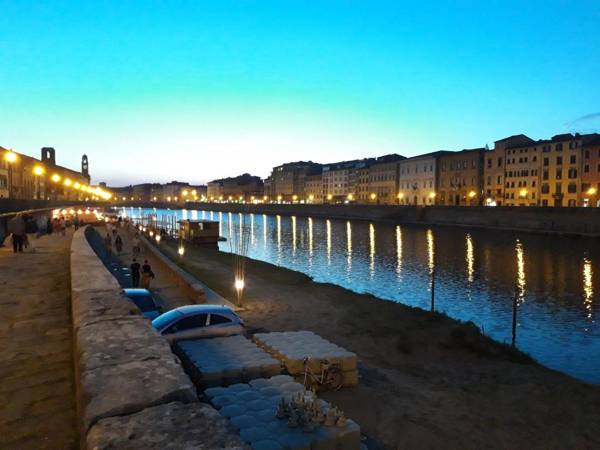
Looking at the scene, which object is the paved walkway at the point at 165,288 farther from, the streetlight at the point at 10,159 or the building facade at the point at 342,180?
the building facade at the point at 342,180

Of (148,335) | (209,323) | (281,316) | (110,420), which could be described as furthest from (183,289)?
(110,420)

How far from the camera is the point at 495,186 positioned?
375ft

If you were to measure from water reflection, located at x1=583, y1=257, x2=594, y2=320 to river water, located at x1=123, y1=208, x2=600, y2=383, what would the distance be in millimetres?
74

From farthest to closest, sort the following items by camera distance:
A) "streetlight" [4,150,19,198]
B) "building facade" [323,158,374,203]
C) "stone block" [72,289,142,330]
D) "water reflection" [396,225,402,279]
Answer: "building facade" [323,158,374,203] < "water reflection" [396,225,402,279] < "streetlight" [4,150,19,198] < "stone block" [72,289,142,330]

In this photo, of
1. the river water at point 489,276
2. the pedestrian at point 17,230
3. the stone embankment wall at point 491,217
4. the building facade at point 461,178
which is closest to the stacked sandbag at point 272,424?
the river water at point 489,276

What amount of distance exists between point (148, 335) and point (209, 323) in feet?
29.8

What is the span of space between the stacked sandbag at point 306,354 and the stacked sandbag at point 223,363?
1046mm

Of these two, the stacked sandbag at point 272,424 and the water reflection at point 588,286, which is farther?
the water reflection at point 588,286

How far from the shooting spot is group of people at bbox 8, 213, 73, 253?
2178 cm

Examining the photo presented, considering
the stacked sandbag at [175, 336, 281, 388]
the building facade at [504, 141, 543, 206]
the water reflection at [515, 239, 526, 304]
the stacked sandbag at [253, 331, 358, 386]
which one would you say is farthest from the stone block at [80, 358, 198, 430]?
the building facade at [504, 141, 543, 206]

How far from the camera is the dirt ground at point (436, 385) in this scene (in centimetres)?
1113

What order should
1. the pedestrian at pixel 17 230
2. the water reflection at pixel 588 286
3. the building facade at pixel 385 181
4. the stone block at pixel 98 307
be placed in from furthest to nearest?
1. the building facade at pixel 385 181
2. the water reflection at pixel 588 286
3. the pedestrian at pixel 17 230
4. the stone block at pixel 98 307

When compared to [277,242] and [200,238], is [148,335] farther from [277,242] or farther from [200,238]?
[277,242]

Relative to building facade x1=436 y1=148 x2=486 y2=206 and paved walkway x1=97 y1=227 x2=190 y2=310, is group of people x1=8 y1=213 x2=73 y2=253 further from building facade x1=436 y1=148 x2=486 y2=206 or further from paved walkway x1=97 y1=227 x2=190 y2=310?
building facade x1=436 y1=148 x2=486 y2=206
